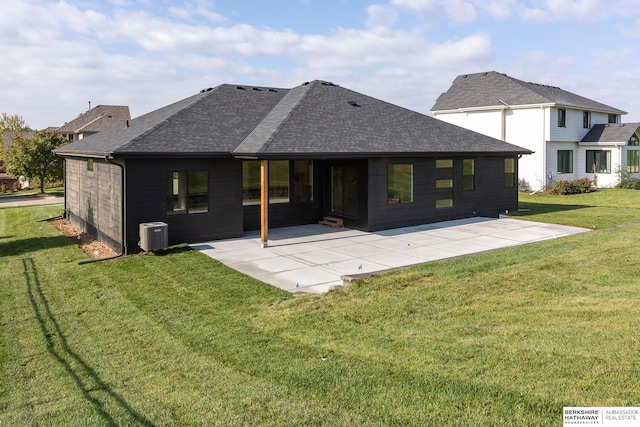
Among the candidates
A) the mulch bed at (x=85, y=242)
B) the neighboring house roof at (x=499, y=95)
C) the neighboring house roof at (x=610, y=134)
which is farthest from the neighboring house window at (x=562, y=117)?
Answer: the mulch bed at (x=85, y=242)

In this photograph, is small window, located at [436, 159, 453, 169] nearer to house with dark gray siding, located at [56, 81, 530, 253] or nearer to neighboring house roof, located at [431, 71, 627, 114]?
house with dark gray siding, located at [56, 81, 530, 253]

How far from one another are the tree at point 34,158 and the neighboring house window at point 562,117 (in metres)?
34.1

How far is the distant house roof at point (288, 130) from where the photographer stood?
13844mm

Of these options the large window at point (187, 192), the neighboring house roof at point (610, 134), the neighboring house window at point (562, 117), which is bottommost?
the large window at point (187, 192)

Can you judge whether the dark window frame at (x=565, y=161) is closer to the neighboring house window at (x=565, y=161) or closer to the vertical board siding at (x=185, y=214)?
the neighboring house window at (x=565, y=161)

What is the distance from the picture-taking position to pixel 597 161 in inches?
1292

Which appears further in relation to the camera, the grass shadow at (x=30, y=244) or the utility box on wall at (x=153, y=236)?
the grass shadow at (x=30, y=244)

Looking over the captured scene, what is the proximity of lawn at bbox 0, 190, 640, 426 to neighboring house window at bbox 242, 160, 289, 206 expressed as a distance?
4975 mm

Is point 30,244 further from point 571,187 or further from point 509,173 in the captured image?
point 571,187

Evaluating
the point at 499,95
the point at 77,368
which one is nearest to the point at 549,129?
the point at 499,95

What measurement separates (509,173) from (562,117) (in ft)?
46.3

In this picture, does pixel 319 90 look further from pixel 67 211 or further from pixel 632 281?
pixel 632 281

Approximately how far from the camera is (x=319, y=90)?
62.5 ft

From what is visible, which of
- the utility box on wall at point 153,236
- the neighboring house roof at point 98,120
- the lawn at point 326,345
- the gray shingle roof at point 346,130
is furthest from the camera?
the neighboring house roof at point 98,120
